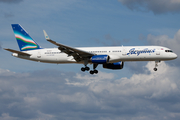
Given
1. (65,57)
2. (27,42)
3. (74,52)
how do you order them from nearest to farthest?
(74,52) < (65,57) < (27,42)

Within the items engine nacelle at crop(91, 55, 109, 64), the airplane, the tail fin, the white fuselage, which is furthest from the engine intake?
the tail fin

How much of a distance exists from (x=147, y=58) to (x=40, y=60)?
22.5 metres

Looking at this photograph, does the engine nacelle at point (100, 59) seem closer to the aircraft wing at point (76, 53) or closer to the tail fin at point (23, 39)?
the aircraft wing at point (76, 53)

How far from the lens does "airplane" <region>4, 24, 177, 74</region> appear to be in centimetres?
5562

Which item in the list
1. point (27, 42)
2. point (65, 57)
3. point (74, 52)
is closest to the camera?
point (74, 52)

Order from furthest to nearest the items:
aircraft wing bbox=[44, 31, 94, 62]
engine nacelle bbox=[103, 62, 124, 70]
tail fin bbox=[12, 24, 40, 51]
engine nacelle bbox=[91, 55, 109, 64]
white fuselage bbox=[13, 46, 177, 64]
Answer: tail fin bbox=[12, 24, 40, 51] → engine nacelle bbox=[103, 62, 124, 70] → white fuselage bbox=[13, 46, 177, 64] → engine nacelle bbox=[91, 55, 109, 64] → aircraft wing bbox=[44, 31, 94, 62]

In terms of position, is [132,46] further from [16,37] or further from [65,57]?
[16,37]

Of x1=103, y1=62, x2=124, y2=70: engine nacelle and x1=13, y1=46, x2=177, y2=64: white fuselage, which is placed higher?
x1=13, y1=46, x2=177, y2=64: white fuselage

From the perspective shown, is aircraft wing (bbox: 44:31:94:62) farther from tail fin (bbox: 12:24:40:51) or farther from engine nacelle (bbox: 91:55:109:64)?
tail fin (bbox: 12:24:40:51)

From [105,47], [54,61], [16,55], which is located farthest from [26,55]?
[105,47]

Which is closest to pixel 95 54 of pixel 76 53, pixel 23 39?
pixel 76 53

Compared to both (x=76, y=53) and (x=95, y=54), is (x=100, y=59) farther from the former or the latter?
(x=76, y=53)

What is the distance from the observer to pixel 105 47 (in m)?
58.2

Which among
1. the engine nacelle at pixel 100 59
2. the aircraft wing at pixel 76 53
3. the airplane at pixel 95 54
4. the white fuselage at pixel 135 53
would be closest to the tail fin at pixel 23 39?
the airplane at pixel 95 54
